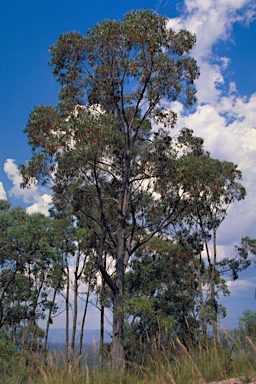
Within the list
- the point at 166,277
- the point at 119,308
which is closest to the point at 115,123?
the point at 119,308

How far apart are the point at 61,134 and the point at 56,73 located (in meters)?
4.07

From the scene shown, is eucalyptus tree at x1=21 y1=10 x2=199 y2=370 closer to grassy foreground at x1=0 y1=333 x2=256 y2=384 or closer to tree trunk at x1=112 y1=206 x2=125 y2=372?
tree trunk at x1=112 y1=206 x2=125 y2=372

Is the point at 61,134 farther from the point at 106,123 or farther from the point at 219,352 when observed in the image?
the point at 219,352

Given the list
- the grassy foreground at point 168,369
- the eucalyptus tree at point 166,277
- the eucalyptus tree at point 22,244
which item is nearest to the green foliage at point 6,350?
the eucalyptus tree at point 22,244

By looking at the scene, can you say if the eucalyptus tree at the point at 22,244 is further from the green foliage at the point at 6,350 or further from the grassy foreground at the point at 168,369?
the grassy foreground at the point at 168,369

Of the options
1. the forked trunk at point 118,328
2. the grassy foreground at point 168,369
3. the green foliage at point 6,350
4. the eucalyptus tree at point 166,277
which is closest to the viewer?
the grassy foreground at point 168,369

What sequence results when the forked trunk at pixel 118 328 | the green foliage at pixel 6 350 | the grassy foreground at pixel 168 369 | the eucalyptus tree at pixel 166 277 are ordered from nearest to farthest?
the grassy foreground at pixel 168 369, the forked trunk at pixel 118 328, the green foliage at pixel 6 350, the eucalyptus tree at pixel 166 277

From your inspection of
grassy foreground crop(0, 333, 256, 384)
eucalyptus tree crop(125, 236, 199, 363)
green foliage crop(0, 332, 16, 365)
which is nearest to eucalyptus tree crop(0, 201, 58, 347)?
green foliage crop(0, 332, 16, 365)

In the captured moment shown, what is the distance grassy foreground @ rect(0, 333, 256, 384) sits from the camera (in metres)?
6.03

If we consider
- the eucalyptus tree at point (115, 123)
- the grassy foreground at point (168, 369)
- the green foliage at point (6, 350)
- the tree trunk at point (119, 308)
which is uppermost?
the eucalyptus tree at point (115, 123)

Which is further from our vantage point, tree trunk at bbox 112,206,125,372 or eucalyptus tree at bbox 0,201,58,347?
eucalyptus tree at bbox 0,201,58,347

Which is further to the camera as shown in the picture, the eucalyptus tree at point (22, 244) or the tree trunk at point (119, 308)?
the eucalyptus tree at point (22, 244)

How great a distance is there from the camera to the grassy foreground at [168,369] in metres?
6.03

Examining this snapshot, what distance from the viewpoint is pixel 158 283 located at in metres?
25.3
